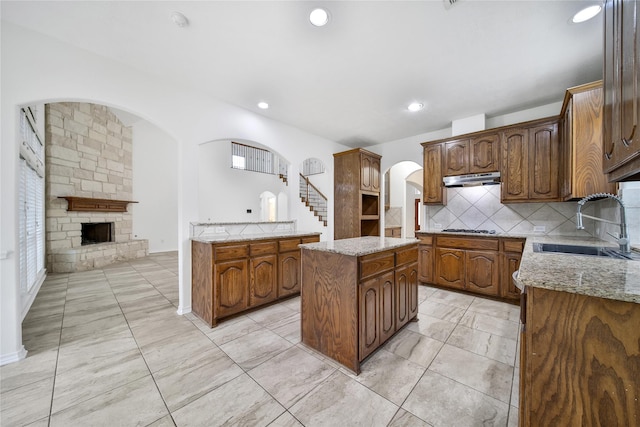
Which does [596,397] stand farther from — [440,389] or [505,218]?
[505,218]

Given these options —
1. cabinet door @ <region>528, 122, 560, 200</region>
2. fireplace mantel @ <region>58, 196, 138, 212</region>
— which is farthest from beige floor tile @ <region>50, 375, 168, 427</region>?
fireplace mantel @ <region>58, 196, 138, 212</region>

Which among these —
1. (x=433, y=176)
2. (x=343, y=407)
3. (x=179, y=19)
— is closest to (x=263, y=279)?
(x=343, y=407)

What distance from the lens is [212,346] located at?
6.93 ft

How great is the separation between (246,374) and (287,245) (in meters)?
1.56

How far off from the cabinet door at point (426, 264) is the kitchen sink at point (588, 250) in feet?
4.71

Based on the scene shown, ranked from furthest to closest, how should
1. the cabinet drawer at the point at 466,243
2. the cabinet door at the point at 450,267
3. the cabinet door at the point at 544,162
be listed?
the cabinet door at the point at 450,267 < the cabinet drawer at the point at 466,243 < the cabinet door at the point at 544,162

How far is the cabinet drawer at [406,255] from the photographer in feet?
7.19

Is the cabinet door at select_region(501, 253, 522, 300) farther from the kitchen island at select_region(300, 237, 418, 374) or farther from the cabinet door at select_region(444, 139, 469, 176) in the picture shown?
the kitchen island at select_region(300, 237, 418, 374)

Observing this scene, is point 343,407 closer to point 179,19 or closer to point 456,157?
point 179,19

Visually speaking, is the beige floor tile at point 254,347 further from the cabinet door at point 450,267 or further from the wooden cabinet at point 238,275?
the cabinet door at point 450,267

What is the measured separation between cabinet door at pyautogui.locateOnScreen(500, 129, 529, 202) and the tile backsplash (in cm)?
38

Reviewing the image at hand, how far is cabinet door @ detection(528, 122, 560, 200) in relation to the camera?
9.55 feet

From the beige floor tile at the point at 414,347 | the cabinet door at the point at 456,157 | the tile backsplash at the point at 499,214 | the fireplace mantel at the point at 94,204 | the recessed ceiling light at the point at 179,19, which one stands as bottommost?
the beige floor tile at the point at 414,347

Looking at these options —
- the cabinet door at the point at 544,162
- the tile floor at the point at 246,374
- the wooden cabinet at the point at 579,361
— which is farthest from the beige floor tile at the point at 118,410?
the cabinet door at the point at 544,162
